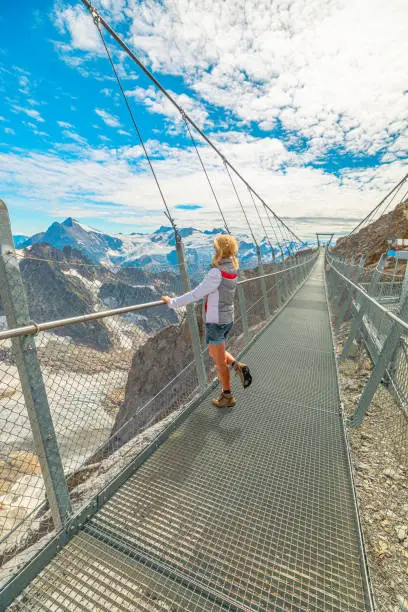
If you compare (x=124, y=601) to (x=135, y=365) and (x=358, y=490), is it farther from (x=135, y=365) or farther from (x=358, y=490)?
(x=135, y=365)

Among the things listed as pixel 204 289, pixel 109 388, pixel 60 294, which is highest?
pixel 204 289

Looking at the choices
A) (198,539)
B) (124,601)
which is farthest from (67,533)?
(198,539)

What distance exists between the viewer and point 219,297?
2881mm

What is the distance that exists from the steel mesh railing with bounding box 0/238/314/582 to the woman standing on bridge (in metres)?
0.40

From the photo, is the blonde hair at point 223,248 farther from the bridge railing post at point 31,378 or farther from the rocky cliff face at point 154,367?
the rocky cliff face at point 154,367

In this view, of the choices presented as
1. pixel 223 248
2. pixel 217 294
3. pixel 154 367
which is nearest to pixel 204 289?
pixel 217 294

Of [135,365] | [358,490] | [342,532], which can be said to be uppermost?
[342,532]

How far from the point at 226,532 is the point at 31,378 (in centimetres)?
151

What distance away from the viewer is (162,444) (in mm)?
2684

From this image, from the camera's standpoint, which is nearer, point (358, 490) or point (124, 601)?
point (124, 601)

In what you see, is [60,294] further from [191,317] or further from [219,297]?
[219,297]

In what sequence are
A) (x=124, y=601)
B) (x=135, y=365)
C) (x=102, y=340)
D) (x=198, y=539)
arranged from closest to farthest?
(x=124, y=601), (x=198, y=539), (x=135, y=365), (x=102, y=340)

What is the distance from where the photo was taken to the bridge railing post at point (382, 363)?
8.66 feet

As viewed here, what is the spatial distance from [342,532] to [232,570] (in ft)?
2.45
